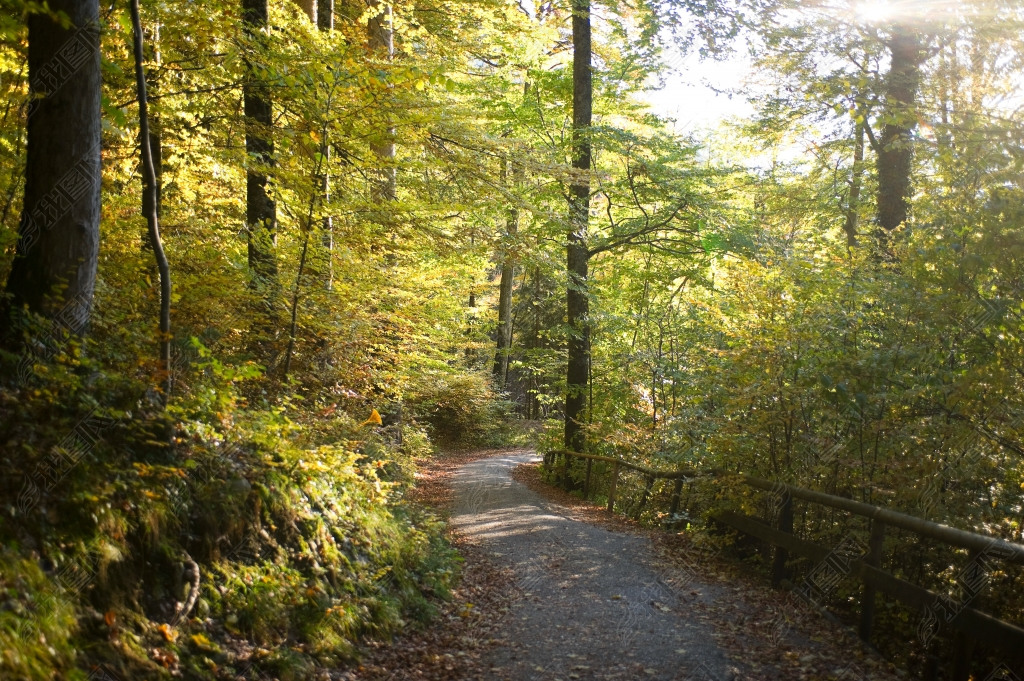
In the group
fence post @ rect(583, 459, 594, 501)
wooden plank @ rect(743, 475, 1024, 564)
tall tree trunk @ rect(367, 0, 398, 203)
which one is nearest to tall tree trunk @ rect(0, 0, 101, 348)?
tall tree trunk @ rect(367, 0, 398, 203)

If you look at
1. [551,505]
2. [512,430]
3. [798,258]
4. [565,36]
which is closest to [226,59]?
[798,258]

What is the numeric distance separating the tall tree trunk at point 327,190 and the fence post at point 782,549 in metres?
6.38

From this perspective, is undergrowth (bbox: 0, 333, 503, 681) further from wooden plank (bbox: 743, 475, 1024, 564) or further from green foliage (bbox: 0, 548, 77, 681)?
wooden plank (bbox: 743, 475, 1024, 564)

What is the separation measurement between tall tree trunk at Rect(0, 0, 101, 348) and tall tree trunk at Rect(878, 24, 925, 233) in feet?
26.0

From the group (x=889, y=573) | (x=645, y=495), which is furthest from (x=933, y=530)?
(x=645, y=495)

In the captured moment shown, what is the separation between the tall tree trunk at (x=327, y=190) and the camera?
855 cm

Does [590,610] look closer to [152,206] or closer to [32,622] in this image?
[32,622]

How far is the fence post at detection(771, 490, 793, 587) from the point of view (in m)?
7.14

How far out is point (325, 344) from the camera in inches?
406

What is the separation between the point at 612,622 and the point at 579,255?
9.81 meters

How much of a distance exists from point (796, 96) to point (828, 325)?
6609 mm

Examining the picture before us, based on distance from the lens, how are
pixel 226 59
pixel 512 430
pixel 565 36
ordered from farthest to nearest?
pixel 512 430 < pixel 565 36 < pixel 226 59

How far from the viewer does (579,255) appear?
49.4ft

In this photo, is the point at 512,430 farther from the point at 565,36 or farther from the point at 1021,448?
the point at 1021,448
